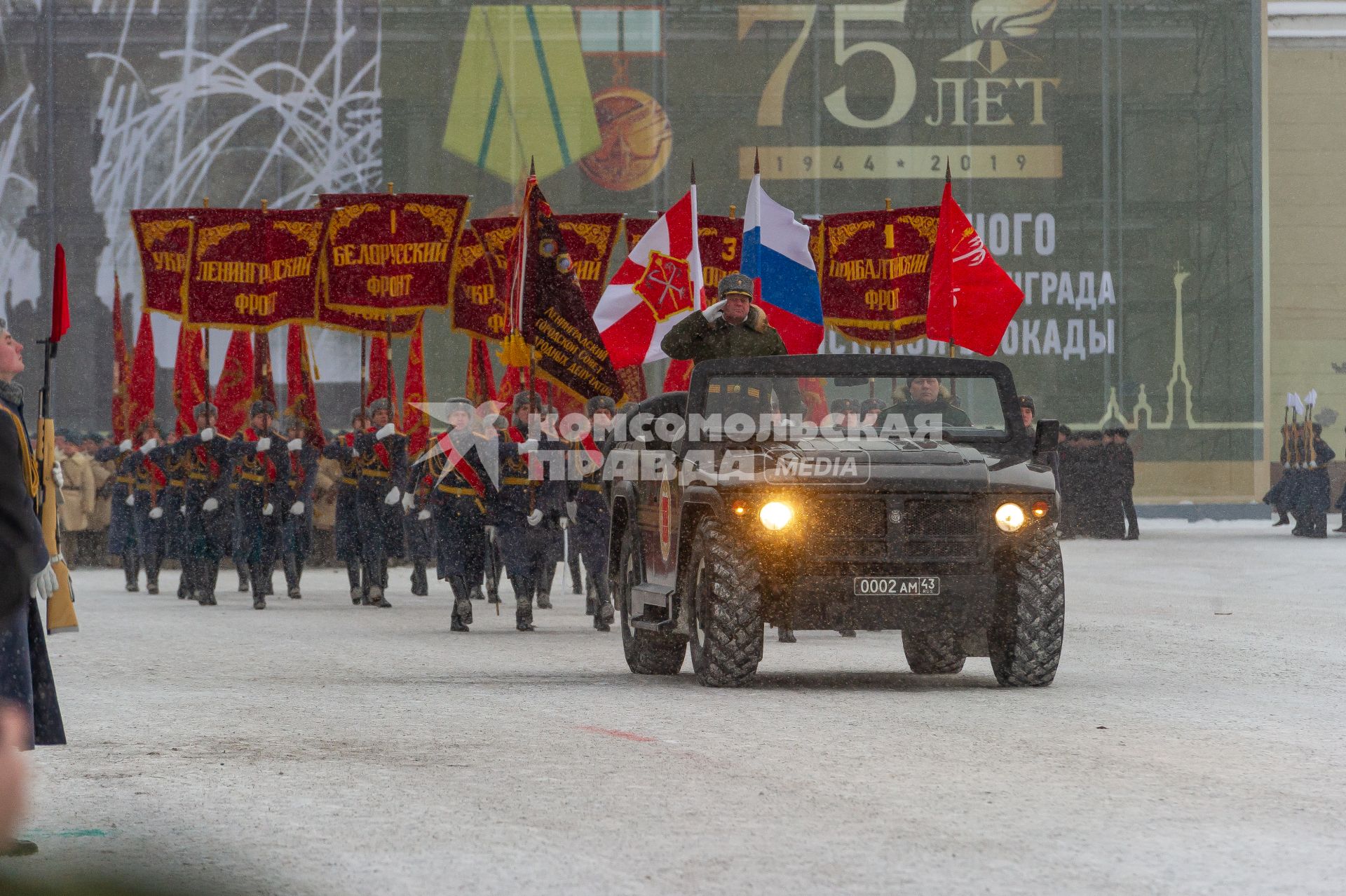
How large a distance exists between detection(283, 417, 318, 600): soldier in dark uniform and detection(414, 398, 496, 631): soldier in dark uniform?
4.53m

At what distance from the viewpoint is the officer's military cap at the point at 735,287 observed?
13266 mm

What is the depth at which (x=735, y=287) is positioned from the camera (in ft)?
43.8

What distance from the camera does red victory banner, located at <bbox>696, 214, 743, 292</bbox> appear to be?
78.6ft

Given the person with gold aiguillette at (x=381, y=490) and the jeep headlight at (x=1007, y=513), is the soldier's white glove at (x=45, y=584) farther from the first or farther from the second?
the person with gold aiguillette at (x=381, y=490)

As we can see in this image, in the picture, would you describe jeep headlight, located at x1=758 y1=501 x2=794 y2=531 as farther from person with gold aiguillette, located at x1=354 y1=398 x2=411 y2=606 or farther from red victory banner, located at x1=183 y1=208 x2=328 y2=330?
red victory banner, located at x1=183 y1=208 x2=328 y2=330

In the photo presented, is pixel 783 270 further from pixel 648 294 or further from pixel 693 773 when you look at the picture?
pixel 693 773

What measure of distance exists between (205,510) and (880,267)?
7399 millimetres

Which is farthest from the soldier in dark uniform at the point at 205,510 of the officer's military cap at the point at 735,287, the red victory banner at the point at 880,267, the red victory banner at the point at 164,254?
the officer's military cap at the point at 735,287

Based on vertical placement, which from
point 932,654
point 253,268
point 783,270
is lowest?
point 932,654

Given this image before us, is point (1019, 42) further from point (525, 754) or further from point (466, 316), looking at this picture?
point (525, 754)

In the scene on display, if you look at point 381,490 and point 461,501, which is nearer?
point 461,501

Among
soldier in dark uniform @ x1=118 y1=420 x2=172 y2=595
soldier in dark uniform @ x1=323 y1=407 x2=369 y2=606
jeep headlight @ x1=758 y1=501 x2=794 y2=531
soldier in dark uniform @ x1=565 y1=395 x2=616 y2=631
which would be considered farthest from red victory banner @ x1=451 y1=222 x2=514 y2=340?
jeep headlight @ x1=758 y1=501 x2=794 y2=531

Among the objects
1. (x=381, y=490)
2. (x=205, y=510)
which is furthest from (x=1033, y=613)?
(x=205, y=510)

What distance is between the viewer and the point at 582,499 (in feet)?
62.7
